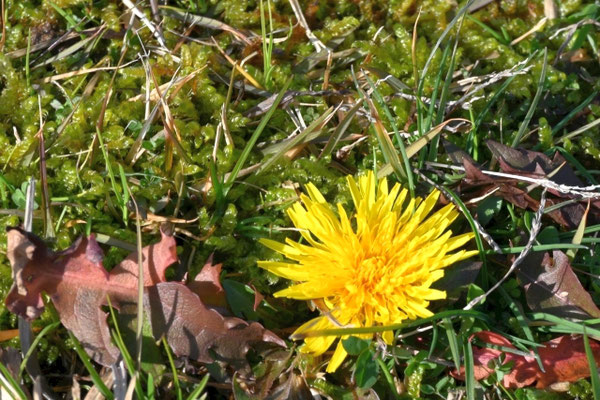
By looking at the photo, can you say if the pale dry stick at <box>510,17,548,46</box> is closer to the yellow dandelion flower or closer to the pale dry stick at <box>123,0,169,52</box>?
the yellow dandelion flower

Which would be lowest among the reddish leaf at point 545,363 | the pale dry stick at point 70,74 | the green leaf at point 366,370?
the reddish leaf at point 545,363

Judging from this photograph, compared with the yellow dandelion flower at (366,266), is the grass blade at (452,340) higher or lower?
lower

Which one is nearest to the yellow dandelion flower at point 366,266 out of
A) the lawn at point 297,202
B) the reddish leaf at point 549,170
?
the lawn at point 297,202

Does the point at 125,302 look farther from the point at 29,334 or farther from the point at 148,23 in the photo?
the point at 148,23

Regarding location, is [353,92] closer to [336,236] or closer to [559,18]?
[336,236]

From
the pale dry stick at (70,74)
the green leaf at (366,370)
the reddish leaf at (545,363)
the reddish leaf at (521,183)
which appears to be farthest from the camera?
the pale dry stick at (70,74)

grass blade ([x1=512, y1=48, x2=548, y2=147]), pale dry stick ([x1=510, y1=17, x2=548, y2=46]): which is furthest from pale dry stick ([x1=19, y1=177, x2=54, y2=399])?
pale dry stick ([x1=510, y1=17, x2=548, y2=46])

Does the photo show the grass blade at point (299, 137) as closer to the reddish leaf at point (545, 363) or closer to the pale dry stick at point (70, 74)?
the pale dry stick at point (70, 74)

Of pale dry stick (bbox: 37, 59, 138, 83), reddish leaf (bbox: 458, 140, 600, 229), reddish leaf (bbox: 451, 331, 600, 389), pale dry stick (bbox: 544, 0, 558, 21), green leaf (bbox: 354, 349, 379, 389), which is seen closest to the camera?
green leaf (bbox: 354, 349, 379, 389)

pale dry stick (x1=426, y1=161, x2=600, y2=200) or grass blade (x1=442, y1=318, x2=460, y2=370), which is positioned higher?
pale dry stick (x1=426, y1=161, x2=600, y2=200)
